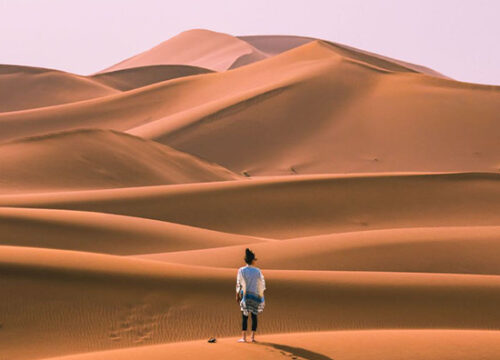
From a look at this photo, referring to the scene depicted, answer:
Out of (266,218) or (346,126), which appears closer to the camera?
(266,218)

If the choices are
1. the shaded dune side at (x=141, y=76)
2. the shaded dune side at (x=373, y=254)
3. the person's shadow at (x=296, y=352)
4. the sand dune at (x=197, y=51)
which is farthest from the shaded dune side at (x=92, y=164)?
the sand dune at (x=197, y=51)

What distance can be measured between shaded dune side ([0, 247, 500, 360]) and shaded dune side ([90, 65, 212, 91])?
243 ft

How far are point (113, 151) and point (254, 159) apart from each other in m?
10.8

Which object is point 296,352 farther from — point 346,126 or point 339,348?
point 346,126

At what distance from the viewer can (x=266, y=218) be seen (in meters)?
25.0

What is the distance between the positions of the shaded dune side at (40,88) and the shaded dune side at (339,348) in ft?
222

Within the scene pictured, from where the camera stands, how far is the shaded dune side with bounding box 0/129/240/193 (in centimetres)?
3080

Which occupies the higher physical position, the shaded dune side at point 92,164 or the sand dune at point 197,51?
the sand dune at point 197,51

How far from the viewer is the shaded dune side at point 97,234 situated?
56.7 feet

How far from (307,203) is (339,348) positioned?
1744cm

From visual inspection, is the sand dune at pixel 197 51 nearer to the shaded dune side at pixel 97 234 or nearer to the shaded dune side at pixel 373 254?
the shaded dune side at pixel 97 234

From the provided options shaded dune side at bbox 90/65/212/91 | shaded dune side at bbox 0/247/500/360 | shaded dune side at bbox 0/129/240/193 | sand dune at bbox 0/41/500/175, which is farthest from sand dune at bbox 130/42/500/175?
shaded dune side at bbox 90/65/212/91

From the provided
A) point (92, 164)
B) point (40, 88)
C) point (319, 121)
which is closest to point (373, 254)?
point (92, 164)

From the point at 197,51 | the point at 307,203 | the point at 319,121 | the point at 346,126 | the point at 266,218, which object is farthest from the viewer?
the point at 197,51
